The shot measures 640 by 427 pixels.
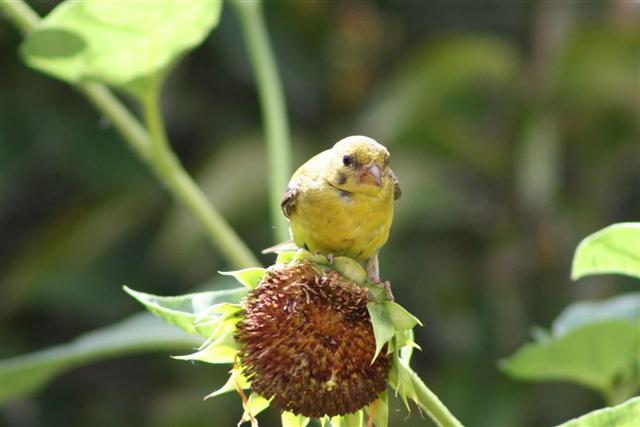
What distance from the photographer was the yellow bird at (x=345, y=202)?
1602 mm

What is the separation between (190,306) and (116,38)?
1.64 ft

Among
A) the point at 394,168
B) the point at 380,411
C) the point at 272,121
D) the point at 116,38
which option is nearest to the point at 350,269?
the point at 380,411

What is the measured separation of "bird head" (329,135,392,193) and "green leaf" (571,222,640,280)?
0.45 metres

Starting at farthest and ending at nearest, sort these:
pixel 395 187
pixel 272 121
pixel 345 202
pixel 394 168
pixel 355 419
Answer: pixel 394 168
pixel 272 121
pixel 395 187
pixel 345 202
pixel 355 419

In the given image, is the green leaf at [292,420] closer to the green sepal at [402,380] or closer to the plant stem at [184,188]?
the green sepal at [402,380]

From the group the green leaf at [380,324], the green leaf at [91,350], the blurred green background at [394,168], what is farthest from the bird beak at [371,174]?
the blurred green background at [394,168]

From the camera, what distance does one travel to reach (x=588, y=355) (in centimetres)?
175

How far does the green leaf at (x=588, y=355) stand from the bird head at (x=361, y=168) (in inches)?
14.6

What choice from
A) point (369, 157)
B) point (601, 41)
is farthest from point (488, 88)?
point (369, 157)

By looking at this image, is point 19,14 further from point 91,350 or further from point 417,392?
point 417,392

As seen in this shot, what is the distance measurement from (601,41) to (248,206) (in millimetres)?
1418

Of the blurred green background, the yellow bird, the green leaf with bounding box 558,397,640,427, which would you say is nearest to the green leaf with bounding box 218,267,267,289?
the yellow bird

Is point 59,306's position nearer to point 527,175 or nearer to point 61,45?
point 527,175

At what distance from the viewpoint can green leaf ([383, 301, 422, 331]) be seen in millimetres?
1354
